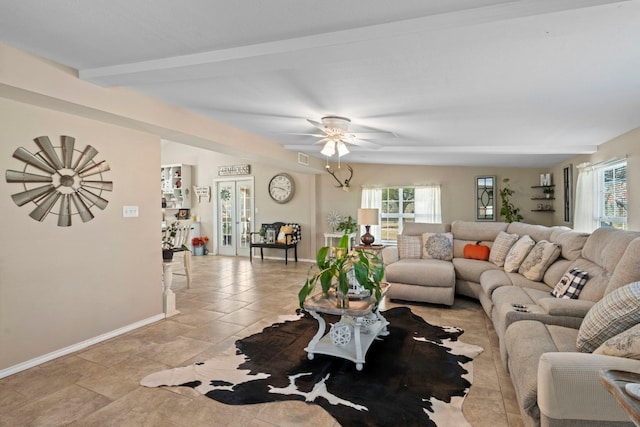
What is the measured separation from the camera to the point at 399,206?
703 cm

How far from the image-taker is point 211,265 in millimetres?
7012

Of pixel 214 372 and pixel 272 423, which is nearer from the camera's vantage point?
pixel 272 423

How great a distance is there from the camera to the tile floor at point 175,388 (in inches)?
77.3

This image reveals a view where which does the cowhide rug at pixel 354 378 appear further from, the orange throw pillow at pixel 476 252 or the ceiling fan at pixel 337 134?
the ceiling fan at pixel 337 134

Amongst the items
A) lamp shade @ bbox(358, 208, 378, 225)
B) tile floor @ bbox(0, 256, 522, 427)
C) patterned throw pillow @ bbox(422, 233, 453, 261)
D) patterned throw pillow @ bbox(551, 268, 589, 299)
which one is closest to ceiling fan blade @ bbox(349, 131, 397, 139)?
lamp shade @ bbox(358, 208, 378, 225)

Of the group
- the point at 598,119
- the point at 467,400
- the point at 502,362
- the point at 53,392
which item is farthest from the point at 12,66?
the point at 598,119

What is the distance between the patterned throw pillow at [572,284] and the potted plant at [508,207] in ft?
11.8

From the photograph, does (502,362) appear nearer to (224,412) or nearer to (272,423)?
(272,423)

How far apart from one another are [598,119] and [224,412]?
399 cm

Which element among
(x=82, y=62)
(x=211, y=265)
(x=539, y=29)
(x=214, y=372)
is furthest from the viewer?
(x=211, y=265)

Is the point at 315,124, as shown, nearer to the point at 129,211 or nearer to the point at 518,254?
the point at 129,211

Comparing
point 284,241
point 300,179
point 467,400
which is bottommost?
point 467,400

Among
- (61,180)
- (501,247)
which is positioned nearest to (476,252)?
(501,247)

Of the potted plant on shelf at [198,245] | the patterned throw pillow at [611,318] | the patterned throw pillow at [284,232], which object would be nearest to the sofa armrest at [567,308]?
the patterned throw pillow at [611,318]
